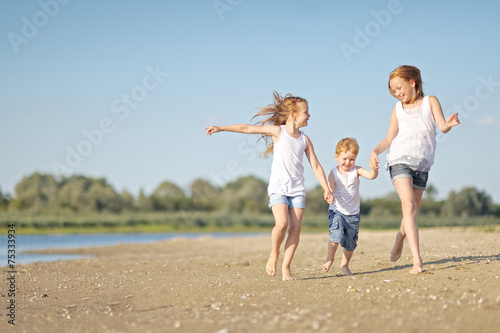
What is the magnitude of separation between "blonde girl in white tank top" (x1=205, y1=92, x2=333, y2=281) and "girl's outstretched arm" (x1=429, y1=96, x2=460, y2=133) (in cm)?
159

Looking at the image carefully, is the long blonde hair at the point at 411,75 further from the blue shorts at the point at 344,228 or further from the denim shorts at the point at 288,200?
the denim shorts at the point at 288,200

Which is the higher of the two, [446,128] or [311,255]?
[446,128]

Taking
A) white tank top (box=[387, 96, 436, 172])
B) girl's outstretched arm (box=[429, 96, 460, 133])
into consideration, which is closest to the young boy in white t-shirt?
white tank top (box=[387, 96, 436, 172])

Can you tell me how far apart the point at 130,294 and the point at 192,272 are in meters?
2.39

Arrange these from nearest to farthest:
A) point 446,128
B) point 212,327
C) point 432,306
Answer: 1. point 212,327
2. point 432,306
3. point 446,128

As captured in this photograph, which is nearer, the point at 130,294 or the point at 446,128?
the point at 446,128

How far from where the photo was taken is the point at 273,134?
272 inches

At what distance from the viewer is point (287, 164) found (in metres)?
6.66

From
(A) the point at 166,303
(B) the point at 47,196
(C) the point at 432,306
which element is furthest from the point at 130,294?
(B) the point at 47,196

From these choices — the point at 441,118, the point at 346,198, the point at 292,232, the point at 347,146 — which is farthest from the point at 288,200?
the point at 441,118

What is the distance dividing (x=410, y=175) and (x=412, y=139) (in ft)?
1.51

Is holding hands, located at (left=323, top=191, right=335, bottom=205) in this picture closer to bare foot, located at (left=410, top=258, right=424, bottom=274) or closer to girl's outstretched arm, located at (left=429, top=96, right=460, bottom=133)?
bare foot, located at (left=410, top=258, right=424, bottom=274)

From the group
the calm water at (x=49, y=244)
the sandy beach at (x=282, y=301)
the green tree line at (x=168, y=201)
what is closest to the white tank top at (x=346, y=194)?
the sandy beach at (x=282, y=301)

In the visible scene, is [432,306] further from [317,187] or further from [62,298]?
[317,187]
